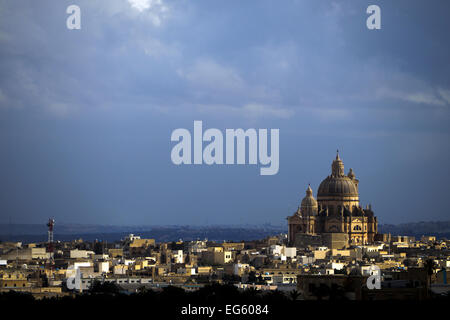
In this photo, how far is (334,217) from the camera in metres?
162

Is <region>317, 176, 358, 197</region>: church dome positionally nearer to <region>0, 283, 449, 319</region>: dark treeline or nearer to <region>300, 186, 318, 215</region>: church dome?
<region>300, 186, 318, 215</region>: church dome

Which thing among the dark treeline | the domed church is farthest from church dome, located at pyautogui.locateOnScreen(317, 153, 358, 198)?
the dark treeline

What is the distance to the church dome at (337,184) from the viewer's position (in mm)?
162875

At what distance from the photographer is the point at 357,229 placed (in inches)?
6437

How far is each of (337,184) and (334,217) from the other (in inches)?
151

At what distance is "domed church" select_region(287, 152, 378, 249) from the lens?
161175 mm

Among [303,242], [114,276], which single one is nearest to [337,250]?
[303,242]
